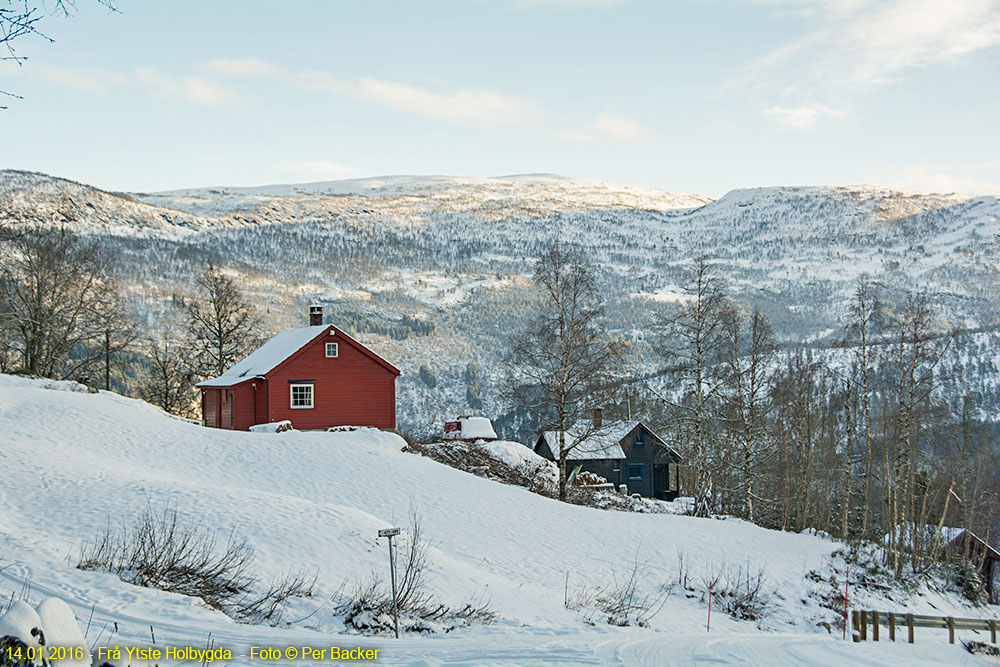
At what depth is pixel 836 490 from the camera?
4722 centimetres

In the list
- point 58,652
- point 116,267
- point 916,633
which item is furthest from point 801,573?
point 116,267

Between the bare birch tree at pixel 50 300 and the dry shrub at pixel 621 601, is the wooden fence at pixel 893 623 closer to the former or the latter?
the dry shrub at pixel 621 601

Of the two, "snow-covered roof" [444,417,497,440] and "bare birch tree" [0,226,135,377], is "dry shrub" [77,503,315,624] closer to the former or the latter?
"bare birch tree" [0,226,135,377]

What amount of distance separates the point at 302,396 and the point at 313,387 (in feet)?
2.13

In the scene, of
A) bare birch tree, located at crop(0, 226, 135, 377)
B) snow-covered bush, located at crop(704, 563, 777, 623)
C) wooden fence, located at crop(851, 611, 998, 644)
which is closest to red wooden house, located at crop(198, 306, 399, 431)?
bare birch tree, located at crop(0, 226, 135, 377)

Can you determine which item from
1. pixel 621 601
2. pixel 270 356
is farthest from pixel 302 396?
pixel 621 601

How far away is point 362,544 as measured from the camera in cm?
1432

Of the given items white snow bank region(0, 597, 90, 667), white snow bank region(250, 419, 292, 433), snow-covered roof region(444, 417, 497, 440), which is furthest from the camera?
snow-covered roof region(444, 417, 497, 440)

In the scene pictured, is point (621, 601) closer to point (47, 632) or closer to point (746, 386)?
point (47, 632)

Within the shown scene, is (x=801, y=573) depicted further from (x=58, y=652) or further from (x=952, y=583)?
(x=58, y=652)

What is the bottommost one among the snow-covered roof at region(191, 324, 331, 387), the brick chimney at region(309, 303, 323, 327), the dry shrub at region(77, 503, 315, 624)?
the dry shrub at region(77, 503, 315, 624)

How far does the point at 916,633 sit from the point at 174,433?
23610mm

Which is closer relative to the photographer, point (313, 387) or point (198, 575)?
point (198, 575)

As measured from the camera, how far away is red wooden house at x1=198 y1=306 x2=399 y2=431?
32844 millimetres
